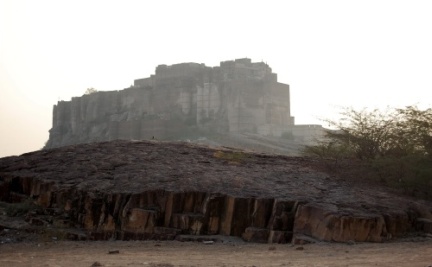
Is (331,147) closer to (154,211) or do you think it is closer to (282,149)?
(154,211)

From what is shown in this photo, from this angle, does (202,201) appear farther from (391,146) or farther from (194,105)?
(194,105)

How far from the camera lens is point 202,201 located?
12.8m

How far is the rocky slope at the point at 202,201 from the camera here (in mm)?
12094

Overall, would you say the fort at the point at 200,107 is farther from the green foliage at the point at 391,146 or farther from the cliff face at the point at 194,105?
the green foliage at the point at 391,146

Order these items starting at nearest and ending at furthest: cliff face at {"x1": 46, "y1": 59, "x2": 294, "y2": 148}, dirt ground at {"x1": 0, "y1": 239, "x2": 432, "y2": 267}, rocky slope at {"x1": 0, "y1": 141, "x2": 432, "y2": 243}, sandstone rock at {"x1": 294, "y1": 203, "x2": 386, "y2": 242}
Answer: dirt ground at {"x1": 0, "y1": 239, "x2": 432, "y2": 267}, sandstone rock at {"x1": 294, "y1": 203, "x2": 386, "y2": 242}, rocky slope at {"x1": 0, "y1": 141, "x2": 432, "y2": 243}, cliff face at {"x1": 46, "y1": 59, "x2": 294, "y2": 148}

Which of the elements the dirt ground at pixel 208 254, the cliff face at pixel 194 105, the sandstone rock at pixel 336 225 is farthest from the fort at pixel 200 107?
the dirt ground at pixel 208 254

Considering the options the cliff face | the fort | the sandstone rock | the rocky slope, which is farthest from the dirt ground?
the cliff face

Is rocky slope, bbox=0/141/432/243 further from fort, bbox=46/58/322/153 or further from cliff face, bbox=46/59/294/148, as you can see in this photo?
cliff face, bbox=46/59/294/148

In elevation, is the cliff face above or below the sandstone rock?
above

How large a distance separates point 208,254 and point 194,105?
5512 cm

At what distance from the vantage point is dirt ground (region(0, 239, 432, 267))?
8.86 m

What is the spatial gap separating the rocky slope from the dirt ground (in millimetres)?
722

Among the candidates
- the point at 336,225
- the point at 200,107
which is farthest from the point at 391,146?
the point at 200,107

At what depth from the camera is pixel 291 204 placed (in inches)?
499
